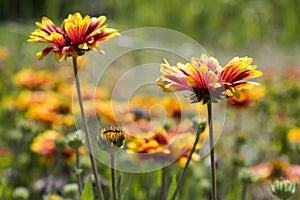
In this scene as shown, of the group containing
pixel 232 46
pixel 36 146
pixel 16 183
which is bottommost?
pixel 16 183

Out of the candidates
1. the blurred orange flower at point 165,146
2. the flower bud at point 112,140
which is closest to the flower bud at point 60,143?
the blurred orange flower at point 165,146

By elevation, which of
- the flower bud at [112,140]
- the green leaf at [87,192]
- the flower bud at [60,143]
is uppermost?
the flower bud at [112,140]

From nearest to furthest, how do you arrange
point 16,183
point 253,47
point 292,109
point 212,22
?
point 16,183 < point 292,109 < point 212,22 < point 253,47

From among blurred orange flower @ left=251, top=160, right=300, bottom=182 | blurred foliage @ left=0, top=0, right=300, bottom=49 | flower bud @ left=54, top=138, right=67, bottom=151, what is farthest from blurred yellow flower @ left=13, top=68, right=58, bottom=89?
blurred foliage @ left=0, top=0, right=300, bottom=49

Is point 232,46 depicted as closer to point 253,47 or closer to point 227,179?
point 253,47

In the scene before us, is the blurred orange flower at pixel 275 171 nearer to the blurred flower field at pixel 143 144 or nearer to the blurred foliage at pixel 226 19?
the blurred flower field at pixel 143 144

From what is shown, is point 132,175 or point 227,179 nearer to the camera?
point 132,175

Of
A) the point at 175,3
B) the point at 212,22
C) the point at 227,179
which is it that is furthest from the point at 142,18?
the point at 227,179

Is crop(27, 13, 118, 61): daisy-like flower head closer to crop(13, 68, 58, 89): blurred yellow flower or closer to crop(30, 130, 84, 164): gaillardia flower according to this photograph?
crop(30, 130, 84, 164): gaillardia flower
